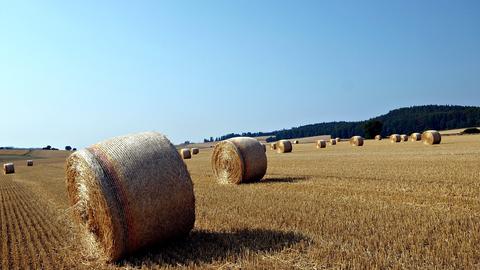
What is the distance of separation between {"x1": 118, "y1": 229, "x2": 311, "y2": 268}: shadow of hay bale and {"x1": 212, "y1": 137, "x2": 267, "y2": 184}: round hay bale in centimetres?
738

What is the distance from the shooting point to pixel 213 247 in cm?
636

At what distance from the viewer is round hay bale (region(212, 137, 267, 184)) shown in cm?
1464

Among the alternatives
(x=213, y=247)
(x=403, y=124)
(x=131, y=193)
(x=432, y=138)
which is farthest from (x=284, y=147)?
(x=403, y=124)

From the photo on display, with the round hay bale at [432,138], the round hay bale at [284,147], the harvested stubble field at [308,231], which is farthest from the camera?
the round hay bale at [284,147]

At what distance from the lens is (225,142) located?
15555 millimetres

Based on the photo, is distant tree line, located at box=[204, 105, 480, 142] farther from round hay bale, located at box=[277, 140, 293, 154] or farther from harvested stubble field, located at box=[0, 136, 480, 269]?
harvested stubble field, located at box=[0, 136, 480, 269]

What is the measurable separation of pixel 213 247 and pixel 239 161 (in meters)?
8.29

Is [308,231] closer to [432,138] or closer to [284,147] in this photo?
[432,138]

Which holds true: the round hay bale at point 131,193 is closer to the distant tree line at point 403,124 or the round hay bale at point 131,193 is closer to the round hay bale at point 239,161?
the round hay bale at point 239,161

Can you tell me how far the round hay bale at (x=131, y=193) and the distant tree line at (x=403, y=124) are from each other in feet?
245

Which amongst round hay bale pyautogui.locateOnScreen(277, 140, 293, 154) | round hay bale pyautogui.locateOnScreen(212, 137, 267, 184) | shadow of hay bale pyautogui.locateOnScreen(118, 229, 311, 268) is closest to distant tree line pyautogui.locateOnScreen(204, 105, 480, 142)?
round hay bale pyautogui.locateOnScreen(277, 140, 293, 154)

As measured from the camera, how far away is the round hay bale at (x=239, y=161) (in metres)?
14.6

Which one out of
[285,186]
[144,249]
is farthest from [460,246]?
[285,186]

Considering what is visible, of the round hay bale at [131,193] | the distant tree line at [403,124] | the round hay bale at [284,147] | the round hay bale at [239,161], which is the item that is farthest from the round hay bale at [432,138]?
the distant tree line at [403,124]
